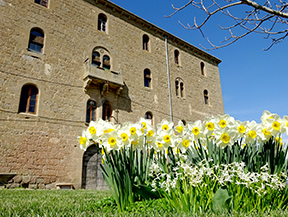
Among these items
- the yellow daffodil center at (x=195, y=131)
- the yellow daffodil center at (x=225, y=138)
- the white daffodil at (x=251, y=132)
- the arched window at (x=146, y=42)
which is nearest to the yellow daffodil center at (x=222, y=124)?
the yellow daffodil center at (x=225, y=138)

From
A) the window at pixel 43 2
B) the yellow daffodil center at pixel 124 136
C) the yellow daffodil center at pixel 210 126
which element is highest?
the window at pixel 43 2

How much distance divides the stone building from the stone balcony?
0.18ft

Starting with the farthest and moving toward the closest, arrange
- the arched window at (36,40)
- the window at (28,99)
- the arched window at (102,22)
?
the arched window at (102,22) < the arched window at (36,40) < the window at (28,99)

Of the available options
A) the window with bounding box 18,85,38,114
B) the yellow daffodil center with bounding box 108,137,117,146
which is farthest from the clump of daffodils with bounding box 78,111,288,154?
the window with bounding box 18,85,38,114

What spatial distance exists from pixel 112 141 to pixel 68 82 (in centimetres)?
1008

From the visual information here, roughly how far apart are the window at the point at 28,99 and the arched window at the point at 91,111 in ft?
8.84

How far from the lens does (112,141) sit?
2.64 metres

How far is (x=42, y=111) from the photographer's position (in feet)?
34.6

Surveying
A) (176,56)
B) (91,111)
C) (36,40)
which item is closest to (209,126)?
(91,111)

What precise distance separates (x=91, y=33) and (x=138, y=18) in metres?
4.41

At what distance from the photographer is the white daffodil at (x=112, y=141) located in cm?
263

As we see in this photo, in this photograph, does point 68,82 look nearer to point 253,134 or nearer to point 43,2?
point 43,2

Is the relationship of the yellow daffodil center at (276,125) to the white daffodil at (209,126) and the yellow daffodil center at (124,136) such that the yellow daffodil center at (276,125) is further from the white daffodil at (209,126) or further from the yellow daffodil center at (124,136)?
the yellow daffodil center at (124,136)

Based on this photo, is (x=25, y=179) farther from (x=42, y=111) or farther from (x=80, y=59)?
(x=80, y=59)
